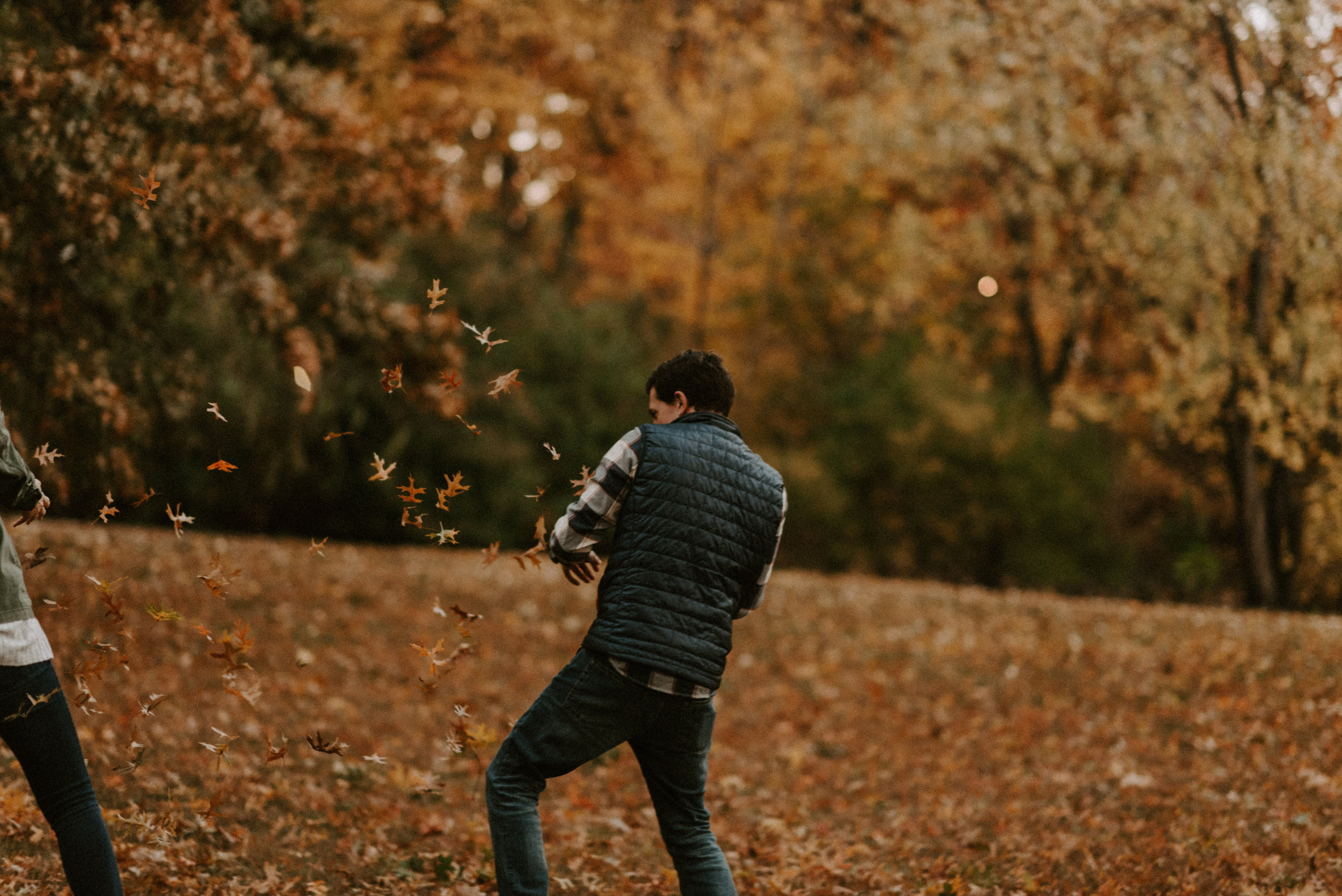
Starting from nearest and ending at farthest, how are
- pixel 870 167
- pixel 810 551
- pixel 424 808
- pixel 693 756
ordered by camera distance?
1. pixel 693 756
2. pixel 424 808
3. pixel 810 551
4. pixel 870 167

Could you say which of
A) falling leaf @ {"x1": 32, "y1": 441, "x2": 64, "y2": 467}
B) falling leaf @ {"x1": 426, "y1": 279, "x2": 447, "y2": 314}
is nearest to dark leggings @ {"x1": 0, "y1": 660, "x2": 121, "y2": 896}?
falling leaf @ {"x1": 32, "y1": 441, "x2": 64, "y2": 467}

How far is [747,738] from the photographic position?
8.64 meters

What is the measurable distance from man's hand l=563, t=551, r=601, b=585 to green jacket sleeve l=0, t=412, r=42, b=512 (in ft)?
4.88

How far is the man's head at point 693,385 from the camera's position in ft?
11.8

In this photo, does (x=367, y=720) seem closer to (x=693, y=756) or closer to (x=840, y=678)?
(x=840, y=678)

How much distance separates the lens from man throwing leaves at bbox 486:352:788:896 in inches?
132

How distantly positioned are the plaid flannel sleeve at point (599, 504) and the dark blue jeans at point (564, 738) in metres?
0.33

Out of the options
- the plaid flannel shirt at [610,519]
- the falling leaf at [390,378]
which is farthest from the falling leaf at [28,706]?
the falling leaf at [390,378]

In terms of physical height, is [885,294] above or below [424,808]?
above

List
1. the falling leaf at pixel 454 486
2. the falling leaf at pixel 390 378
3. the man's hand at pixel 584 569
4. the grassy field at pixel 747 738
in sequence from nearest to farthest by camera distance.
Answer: the man's hand at pixel 584 569 → the falling leaf at pixel 454 486 → the falling leaf at pixel 390 378 → the grassy field at pixel 747 738

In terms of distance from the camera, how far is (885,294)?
67.7ft

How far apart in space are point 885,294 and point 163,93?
15.2 meters

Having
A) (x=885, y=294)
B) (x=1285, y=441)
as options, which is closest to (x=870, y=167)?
(x=885, y=294)

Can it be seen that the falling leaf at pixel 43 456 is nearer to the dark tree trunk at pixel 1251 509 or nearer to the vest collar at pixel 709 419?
the vest collar at pixel 709 419
